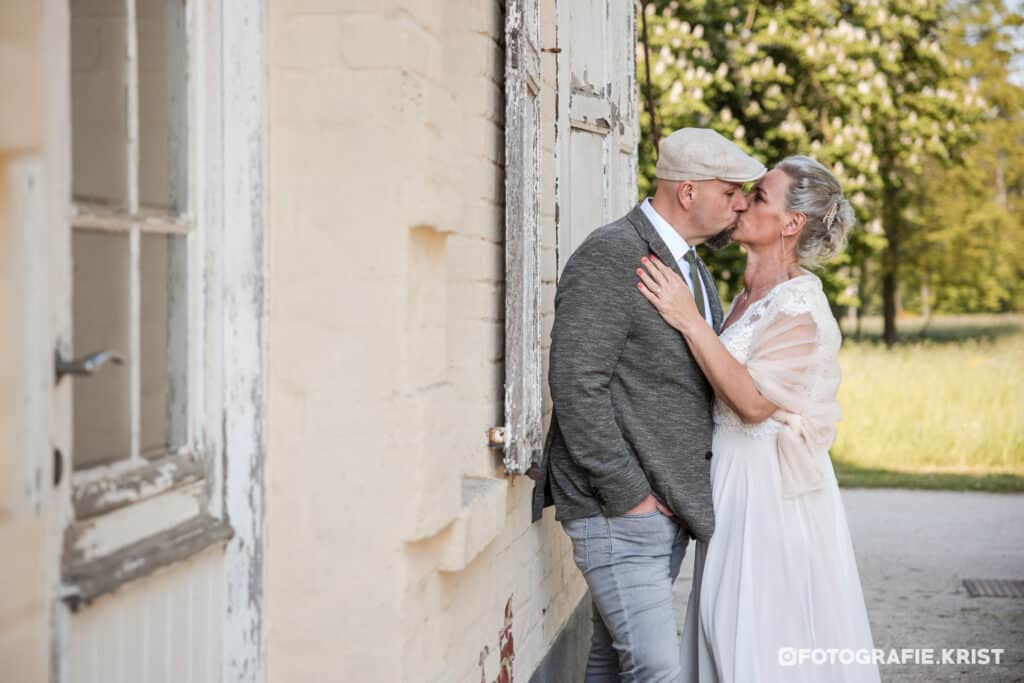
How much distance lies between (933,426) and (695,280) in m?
9.41

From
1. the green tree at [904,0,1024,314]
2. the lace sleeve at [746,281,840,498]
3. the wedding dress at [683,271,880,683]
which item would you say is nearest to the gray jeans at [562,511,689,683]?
the wedding dress at [683,271,880,683]

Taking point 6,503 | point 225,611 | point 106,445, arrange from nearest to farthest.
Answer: point 6,503
point 106,445
point 225,611

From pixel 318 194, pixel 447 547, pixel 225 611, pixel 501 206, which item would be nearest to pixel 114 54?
pixel 318 194

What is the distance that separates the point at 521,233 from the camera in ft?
11.1

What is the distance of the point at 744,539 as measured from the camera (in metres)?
3.71

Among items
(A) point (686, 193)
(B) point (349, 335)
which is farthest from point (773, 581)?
(B) point (349, 335)

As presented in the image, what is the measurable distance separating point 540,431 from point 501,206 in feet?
2.51

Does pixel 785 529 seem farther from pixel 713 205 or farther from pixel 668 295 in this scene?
pixel 713 205

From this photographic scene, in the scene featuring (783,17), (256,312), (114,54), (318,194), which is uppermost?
(783,17)

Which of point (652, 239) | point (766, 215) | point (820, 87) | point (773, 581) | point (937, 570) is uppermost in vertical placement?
point (820, 87)

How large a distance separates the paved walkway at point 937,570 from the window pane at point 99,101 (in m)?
4.64

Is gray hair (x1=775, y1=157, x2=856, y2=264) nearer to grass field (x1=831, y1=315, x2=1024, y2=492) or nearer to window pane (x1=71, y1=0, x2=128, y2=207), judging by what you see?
window pane (x1=71, y1=0, x2=128, y2=207)

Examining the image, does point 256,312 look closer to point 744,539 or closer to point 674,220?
point 674,220

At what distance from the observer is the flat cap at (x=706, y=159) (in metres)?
3.42
